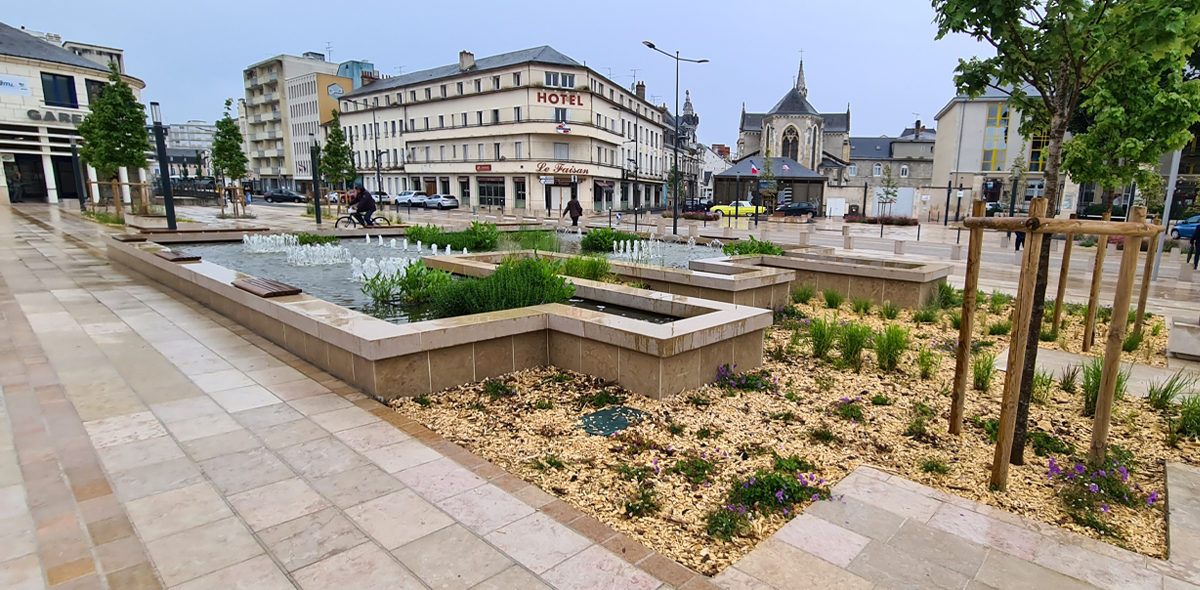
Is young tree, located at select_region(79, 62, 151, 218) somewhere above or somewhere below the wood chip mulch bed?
above

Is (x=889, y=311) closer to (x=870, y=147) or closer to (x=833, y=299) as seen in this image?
(x=833, y=299)

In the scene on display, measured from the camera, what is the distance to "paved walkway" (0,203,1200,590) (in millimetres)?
3035

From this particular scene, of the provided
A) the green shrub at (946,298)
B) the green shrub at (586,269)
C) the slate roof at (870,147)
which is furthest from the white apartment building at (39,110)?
the slate roof at (870,147)

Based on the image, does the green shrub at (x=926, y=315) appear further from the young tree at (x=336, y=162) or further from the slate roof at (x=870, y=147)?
the slate roof at (x=870, y=147)

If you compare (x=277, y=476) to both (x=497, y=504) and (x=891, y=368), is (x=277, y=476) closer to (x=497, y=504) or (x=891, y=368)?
(x=497, y=504)

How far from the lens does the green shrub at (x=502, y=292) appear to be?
704cm

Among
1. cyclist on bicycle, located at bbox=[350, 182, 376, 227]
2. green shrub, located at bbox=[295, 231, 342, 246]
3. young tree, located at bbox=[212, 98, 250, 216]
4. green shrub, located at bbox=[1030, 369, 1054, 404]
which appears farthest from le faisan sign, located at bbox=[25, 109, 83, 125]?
green shrub, located at bbox=[1030, 369, 1054, 404]

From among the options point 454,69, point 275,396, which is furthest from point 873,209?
point 275,396

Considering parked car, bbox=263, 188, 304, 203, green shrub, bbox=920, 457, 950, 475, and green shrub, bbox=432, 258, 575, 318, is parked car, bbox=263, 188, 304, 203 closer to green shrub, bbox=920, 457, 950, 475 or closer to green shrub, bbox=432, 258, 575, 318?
green shrub, bbox=432, 258, 575, 318

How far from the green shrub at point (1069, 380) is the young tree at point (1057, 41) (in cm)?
193

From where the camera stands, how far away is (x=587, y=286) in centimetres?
809

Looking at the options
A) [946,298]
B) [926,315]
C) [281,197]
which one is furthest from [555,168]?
[926,315]

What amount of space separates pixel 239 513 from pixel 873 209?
57.0m

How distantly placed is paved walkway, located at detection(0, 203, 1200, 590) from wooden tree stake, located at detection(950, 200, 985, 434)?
1.13 m
